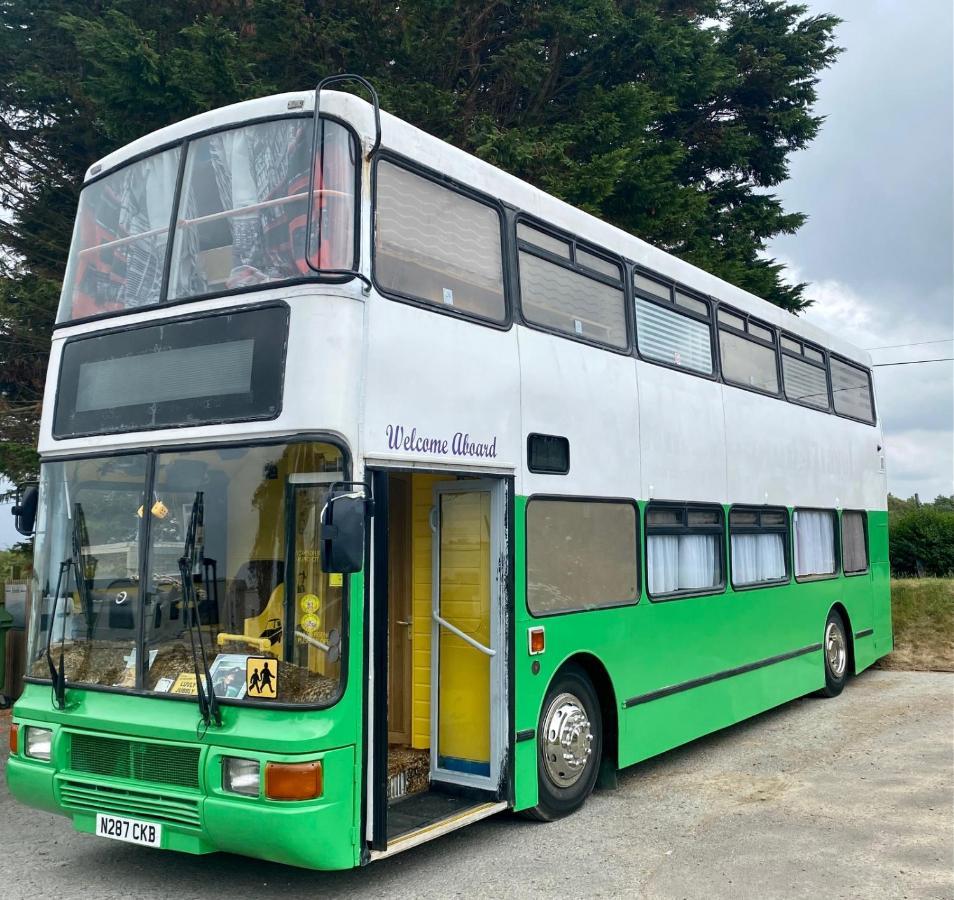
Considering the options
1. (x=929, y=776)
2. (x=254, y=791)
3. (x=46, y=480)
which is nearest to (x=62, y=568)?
(x=46, y=480)

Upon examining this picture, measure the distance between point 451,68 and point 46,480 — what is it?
11.6 meters

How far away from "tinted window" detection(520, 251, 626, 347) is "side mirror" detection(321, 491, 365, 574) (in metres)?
2.48

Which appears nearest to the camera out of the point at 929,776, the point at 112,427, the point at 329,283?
the point at 329,283

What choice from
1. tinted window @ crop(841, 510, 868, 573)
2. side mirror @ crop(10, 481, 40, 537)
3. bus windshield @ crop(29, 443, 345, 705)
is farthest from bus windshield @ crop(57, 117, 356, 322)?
tinted window @ crop(841, 510, 868, 573)

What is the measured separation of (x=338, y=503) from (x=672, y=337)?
4653 millimetres

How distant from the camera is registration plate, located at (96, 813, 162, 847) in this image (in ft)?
17.0

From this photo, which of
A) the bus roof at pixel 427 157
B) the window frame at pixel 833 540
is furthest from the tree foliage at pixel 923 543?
the bus roof at pixel 427 157

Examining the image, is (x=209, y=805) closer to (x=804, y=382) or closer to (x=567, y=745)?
(x=567, y=745)

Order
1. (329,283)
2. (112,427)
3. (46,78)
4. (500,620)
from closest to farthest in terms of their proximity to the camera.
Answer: (329,283) < (112,427) < (500,620) < (46,78)

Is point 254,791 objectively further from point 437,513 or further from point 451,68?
point 451,68

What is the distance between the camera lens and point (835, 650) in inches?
466

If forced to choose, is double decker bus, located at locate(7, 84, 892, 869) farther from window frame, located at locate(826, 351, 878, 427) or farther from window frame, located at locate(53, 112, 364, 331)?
window frame, located at locate(826, 351, 878, 427)

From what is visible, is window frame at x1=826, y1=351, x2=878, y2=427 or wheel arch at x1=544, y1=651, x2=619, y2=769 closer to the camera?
wheel arch at x1=544, y1=651, x2=619, y2=769

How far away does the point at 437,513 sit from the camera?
662cm
